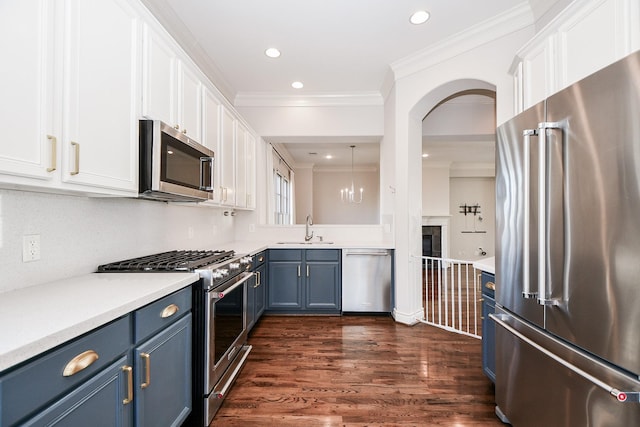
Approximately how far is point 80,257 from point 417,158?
3.23 metres

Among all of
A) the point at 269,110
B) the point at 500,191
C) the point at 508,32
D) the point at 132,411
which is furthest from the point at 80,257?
the point at 508,32

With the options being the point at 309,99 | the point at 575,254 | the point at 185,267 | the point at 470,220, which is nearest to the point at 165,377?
the point at 185,267

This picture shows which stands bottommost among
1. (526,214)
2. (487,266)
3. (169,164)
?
(487,266)

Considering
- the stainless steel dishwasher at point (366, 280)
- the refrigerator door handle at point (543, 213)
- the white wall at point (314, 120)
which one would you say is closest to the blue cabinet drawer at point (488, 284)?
the refrigerator door handle at point (543, 213)

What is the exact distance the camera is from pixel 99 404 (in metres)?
1.01

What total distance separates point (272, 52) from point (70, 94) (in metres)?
2.28

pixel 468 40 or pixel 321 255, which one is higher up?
pixel 468 40

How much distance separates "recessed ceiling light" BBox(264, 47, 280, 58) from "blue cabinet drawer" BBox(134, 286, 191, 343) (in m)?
2.50

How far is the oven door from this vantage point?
68.4 inches

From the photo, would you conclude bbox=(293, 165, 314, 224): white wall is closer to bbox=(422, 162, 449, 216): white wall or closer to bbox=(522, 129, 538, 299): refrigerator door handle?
bbox=(422, 162, 449, 216): white wall

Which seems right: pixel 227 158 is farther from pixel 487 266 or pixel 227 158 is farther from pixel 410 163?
pixel 487 266

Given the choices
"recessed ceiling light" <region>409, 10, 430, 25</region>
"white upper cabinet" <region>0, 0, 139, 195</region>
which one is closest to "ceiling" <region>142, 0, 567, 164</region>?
"recessed ceiling light" <region>409, 10, 430, 25</region>

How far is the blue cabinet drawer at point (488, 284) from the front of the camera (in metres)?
1.96

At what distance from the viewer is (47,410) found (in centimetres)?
81
